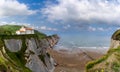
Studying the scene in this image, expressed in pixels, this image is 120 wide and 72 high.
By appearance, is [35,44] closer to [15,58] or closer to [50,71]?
[50,71]

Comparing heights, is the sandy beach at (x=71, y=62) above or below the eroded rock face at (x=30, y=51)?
below

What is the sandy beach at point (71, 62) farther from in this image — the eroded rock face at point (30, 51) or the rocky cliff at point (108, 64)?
the rocky cliff at point (108, 64)

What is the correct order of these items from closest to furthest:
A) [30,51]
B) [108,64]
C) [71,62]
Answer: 1. [108,64]
2. [30,51]
3. [71,62]

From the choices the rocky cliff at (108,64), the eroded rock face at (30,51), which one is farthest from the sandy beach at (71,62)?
the rocky cliff at (108,64)

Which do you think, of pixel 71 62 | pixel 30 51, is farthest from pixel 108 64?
pixel 71 62

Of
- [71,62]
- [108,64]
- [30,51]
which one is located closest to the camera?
[108,64]

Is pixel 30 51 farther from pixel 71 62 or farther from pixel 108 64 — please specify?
pixel 108 64


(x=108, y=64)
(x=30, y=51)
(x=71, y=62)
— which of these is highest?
(x=108, y=64)

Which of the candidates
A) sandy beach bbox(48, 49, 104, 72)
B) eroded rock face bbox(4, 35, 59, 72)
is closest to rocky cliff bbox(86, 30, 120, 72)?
eroded rock face bbox(4, 35, 59, 72)

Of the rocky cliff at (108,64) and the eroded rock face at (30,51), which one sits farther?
the eroded rock face at (30,51)

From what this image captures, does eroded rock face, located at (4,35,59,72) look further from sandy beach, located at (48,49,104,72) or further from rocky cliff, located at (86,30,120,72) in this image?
rocky cliff, located at (86,30,120,72)

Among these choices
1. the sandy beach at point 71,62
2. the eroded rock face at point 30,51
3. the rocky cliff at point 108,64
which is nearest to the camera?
the rocky cliff at point 108,64

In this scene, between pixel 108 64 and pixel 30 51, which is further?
pixel 30 51

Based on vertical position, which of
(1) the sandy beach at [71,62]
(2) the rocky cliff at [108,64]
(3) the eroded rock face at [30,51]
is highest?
(2) the rocky cliff at [108,64]
